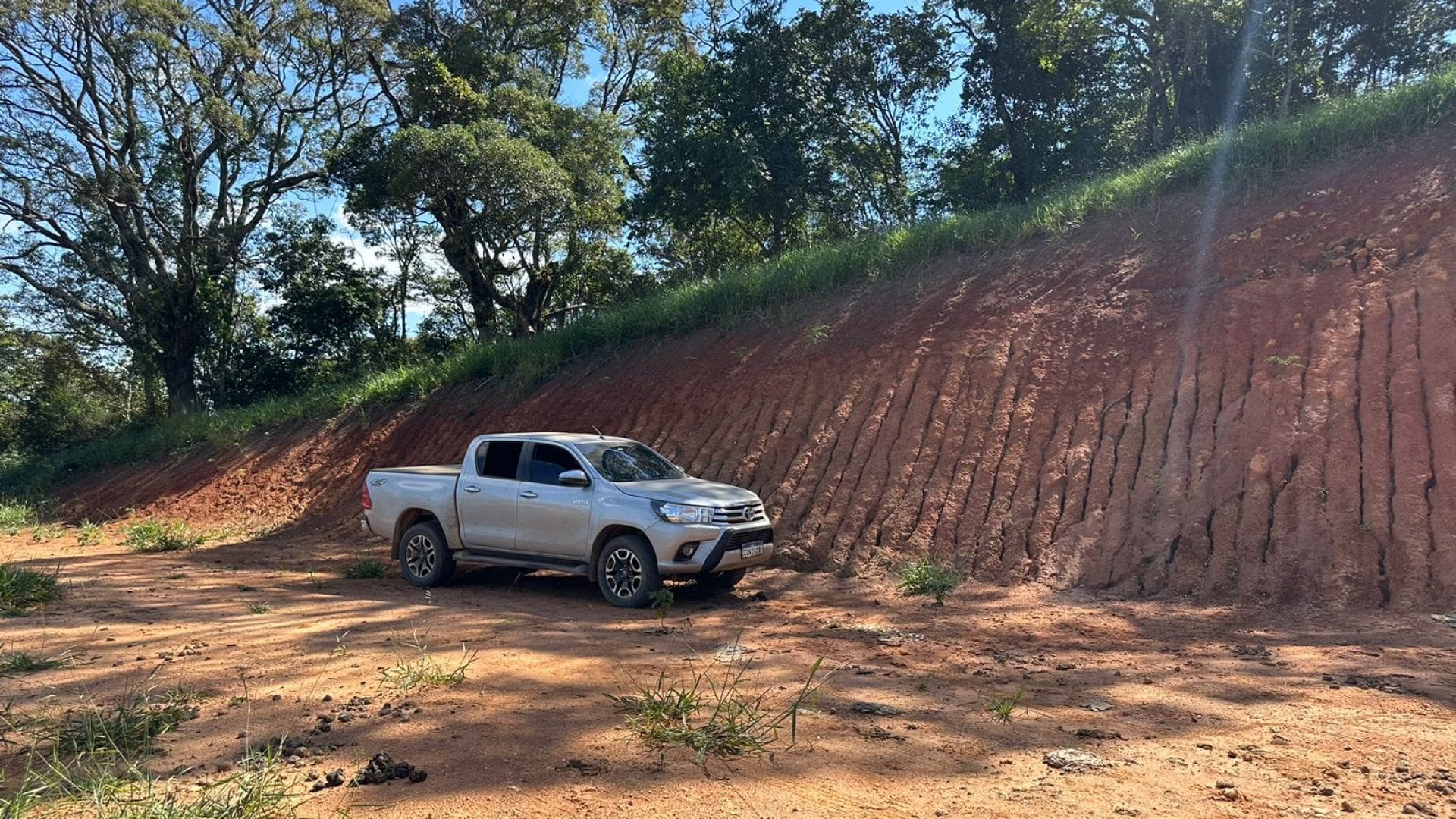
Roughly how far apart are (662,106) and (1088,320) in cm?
1306

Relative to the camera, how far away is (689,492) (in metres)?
8.53

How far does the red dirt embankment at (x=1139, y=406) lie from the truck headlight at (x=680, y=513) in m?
2.67

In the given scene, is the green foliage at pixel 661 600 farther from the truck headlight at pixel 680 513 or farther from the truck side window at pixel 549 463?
the truck side window at pixel 549 463

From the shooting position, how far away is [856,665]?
6105mm

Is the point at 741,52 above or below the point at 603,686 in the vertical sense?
above

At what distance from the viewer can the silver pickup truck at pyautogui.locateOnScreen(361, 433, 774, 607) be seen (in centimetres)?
819

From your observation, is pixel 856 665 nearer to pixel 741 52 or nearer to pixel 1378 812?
pixel 1378 812

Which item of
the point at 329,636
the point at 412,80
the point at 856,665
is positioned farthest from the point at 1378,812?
the point at 412,80

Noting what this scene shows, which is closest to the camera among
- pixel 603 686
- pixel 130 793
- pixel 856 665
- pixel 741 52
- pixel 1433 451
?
pixel 130 793

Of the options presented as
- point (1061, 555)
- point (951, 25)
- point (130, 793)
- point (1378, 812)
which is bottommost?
point (130, 793)

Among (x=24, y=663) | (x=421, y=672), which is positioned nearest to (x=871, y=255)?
(x=421, y=672)

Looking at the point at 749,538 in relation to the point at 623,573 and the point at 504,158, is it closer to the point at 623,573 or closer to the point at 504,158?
the point at 623,573

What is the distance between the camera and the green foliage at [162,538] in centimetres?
1409

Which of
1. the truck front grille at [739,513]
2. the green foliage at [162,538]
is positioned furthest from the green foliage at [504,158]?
the truck front grille at [739,513]
